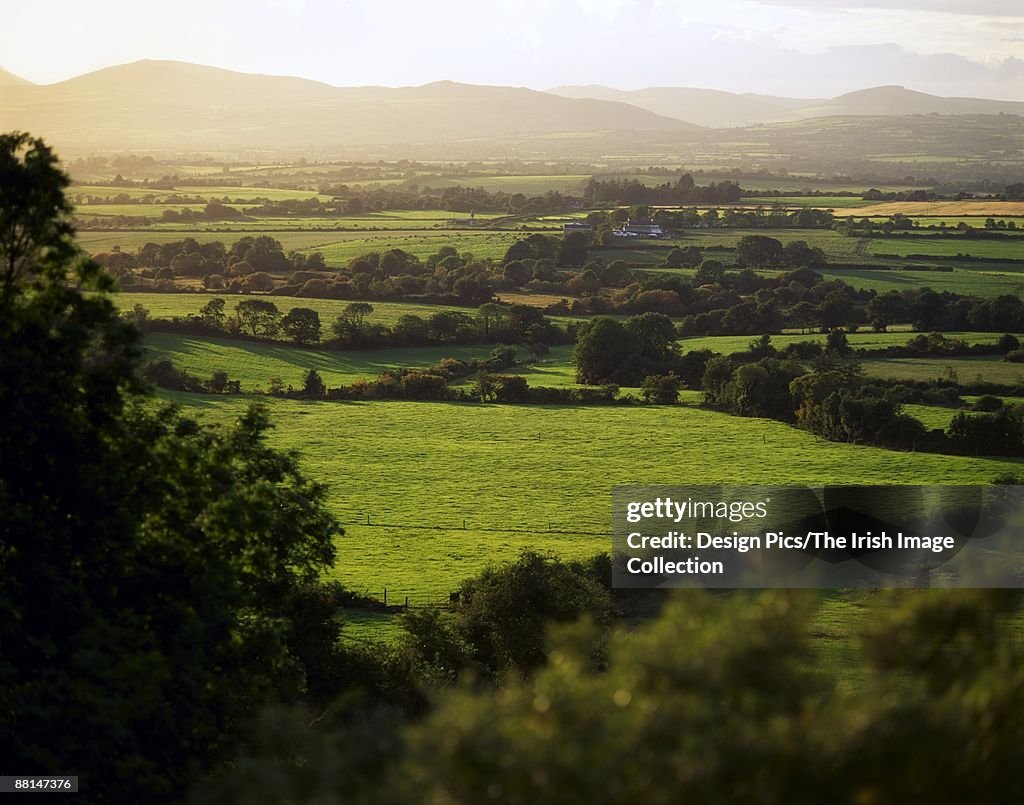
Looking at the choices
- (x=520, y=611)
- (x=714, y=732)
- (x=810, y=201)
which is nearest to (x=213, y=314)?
(x=520, y=611)

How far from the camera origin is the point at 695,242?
135750mm

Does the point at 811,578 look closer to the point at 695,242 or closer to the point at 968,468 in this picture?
the point at 968,468

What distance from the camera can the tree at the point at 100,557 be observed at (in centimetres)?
1403

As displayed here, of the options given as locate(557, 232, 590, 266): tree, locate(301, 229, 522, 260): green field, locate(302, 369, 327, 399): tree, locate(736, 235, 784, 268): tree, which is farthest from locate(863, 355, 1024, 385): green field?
locate(301, 229, 522, 260): green field

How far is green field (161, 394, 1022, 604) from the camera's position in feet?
143

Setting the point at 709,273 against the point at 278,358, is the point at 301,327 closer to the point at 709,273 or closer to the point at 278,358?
the point at 278,358

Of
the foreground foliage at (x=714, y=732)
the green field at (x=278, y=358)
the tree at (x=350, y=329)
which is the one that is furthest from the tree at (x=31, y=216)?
the tree at (x=350, y=329)

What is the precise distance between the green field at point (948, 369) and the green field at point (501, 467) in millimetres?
13157

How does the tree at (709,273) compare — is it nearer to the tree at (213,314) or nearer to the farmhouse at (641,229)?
the farmhouse at (641,229)

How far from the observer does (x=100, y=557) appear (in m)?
15.4

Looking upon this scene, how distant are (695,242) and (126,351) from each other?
406ft

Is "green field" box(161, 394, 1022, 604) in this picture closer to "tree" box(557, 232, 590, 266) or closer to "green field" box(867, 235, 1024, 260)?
"tree" box(557, 232, 590, 266)

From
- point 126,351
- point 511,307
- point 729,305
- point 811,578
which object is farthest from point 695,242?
point 126,351

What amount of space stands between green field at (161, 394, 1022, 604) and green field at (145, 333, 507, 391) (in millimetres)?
5873
